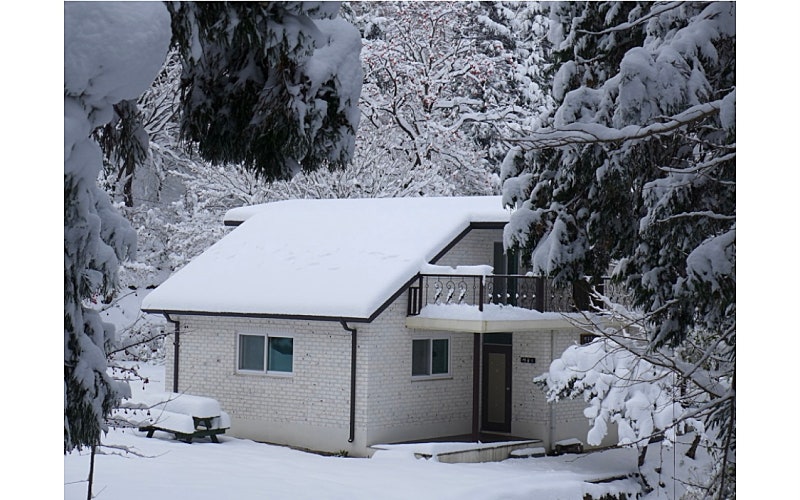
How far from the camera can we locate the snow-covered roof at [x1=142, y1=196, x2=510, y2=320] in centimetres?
1972

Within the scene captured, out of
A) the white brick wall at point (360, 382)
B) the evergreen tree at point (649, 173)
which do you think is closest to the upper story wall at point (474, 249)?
the white brick wall at point (360, 382)

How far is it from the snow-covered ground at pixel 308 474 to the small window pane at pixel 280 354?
1512mm

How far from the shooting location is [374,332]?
19.6 metres

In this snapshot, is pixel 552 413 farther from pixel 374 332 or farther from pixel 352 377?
pixel 352 377

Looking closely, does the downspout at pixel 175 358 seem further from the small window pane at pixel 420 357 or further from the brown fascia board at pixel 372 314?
the small window pane at pixel 420 357

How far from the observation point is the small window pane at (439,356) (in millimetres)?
21062

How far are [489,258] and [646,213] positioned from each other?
1278 centimetres

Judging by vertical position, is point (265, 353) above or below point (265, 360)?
above

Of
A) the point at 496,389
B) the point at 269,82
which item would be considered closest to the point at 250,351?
the point at 496,389

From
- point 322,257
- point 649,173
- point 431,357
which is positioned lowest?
point 431,357

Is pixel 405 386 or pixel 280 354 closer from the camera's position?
pixel 405 386

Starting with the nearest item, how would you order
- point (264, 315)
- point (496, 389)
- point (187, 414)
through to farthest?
1. point (187, 414)
2. point (264, 315)
3. point (496, 389)

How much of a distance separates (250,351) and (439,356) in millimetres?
3719
